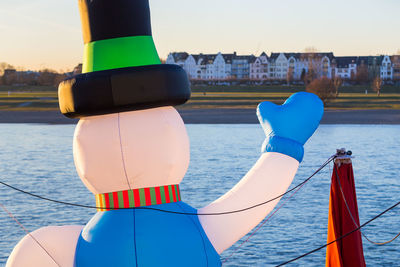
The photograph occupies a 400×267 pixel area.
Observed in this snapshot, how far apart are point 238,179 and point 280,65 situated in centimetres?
8827

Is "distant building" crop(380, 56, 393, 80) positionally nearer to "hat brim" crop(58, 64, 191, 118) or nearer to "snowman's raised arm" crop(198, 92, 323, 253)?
"snowman's raised arm" crop(198, 92, 323, 253)

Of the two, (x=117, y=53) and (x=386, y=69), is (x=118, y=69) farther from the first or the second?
(x=386, y=69)

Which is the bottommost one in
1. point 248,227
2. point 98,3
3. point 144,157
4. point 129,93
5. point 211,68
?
point 211,68

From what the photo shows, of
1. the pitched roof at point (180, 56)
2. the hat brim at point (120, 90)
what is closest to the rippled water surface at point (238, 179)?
the hat brim at point (120, 90)

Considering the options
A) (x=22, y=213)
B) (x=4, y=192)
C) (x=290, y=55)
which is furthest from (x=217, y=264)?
(x=290, y=55)

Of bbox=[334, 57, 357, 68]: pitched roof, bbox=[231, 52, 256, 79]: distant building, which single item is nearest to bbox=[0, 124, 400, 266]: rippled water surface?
bbox=[334, 57, 357, 68]: pitched roof

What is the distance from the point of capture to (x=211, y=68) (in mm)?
104062

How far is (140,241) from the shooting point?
4145 mm

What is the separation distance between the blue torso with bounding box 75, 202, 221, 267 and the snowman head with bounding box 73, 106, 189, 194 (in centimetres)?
18

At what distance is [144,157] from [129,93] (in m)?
0.40

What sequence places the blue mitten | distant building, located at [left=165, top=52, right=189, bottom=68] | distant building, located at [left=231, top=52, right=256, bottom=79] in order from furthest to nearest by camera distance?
1. distant building, located at [left=231, top=52, right=256, bottom=79]
2. distant building, located at [left=165, top=52, right=189, bottom=68]
3. the blue mitten

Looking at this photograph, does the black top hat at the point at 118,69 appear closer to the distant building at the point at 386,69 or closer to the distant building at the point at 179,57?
the distant building at the point at 386,69

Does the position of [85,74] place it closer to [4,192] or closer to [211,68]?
[4,192]

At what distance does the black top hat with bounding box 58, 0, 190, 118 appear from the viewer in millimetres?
4023
